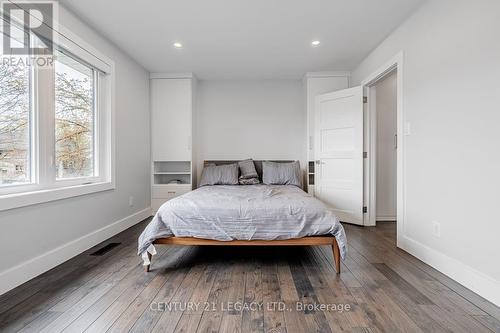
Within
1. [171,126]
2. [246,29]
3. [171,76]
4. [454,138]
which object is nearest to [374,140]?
[454,138]

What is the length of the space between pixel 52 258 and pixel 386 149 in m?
4.40

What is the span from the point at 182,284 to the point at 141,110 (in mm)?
2909

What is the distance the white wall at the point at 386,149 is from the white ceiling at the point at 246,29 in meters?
0.74

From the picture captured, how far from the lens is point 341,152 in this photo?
3598 millimetres

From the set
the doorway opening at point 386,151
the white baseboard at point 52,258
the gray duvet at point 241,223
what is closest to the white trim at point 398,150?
the doorway opening at point 386,151

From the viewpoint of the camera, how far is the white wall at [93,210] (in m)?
1.79

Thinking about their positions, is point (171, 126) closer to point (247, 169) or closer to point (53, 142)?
point (247, 169)

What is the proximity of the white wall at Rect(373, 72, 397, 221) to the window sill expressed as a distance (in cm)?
396

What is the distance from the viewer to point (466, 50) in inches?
70.5

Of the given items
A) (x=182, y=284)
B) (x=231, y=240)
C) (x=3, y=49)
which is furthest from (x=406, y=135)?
(x=3, y=49)

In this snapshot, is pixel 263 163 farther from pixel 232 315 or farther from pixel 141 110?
pixel 232 315

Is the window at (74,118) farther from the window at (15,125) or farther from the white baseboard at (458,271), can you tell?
the white baseboard at (458,271)

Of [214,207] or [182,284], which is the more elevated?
[214,207]
